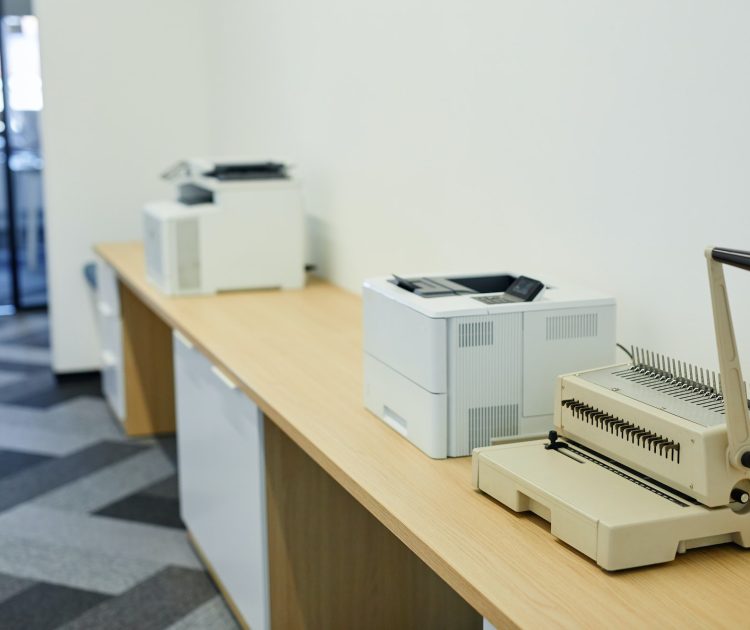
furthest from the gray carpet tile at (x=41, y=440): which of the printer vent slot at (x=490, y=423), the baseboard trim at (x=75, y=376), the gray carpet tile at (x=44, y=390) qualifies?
the printer vent slot at (x=490, y=423)

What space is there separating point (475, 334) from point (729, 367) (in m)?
0.49

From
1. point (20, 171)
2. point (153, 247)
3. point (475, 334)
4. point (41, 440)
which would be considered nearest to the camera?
point (475, 334)

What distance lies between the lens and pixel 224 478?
254cm

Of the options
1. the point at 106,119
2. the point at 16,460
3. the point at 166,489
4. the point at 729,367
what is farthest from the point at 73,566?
the point at 106,119

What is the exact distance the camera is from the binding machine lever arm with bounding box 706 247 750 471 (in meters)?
1.22

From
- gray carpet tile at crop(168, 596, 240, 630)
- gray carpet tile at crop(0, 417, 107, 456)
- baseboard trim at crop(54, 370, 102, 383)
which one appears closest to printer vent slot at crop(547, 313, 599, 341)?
gray carpet tile at crop(168, 596, 240, 630)

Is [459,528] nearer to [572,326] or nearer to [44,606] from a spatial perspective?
[572,326]

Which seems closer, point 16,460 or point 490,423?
point 490,423

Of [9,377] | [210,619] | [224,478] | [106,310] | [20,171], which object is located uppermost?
[20,171]

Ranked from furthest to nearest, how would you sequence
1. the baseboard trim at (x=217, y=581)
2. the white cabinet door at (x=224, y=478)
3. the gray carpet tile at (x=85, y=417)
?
the gray carpet tile at (x=85, y=417) → the baseboard trim at (x=217, y=581) → the white cabinet door at (x=224, y=478)

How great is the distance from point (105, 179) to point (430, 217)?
248cm

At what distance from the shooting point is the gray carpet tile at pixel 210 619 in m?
2.59

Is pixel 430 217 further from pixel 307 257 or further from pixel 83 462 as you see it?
pixel 83 462

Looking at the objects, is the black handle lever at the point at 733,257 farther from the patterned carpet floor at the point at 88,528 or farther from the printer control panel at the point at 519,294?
the patterned carpet floor at the point at 88,528
